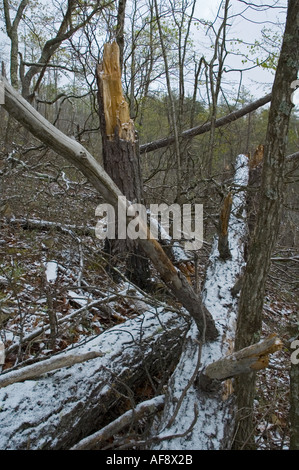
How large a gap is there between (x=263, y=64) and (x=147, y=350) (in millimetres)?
6350

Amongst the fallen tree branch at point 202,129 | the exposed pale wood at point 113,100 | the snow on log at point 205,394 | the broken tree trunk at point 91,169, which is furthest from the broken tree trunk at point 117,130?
the fallen tree branch at point 202,129

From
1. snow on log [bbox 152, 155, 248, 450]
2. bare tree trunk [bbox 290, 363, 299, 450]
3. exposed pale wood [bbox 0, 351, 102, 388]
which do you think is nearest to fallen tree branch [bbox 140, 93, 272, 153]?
snow on log [bbox 152, 155, 248, 450]

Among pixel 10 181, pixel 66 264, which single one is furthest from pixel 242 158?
pixel 10 181

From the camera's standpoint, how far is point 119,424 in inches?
70.3

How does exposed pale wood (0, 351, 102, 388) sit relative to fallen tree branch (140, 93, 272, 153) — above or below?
below

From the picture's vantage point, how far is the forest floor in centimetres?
242

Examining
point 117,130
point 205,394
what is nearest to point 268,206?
point 205,394

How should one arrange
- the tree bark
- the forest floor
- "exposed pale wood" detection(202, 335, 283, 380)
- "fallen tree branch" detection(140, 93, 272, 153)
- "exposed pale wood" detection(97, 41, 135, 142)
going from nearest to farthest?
"exposed pale wood" detection(202, 335, 283, 380)
the tree bark
the forest floor
"exposed pale wood" detection(97, 41, 135, 142)
"fallen tree branch" detection(140, 93, 272, 153)

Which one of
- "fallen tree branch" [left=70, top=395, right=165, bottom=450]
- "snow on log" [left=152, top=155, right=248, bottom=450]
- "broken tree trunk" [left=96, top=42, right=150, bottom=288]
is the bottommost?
"fallen tree branch" [left=70, top=395, right=165, bottom=450]

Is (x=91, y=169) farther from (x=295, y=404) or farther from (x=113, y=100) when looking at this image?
(x=113, y=100)

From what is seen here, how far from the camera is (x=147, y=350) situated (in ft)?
7.84

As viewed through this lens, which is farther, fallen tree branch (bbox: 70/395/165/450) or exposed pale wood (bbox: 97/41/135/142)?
exposed pale wood (bbox: 97/41/135/142)

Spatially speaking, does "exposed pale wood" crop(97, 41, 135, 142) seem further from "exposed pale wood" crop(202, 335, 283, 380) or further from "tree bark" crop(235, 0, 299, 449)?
"exposed pale wood" crop(202, 335, 283, 380)

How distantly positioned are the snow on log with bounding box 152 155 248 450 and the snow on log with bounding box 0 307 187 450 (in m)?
0.30
